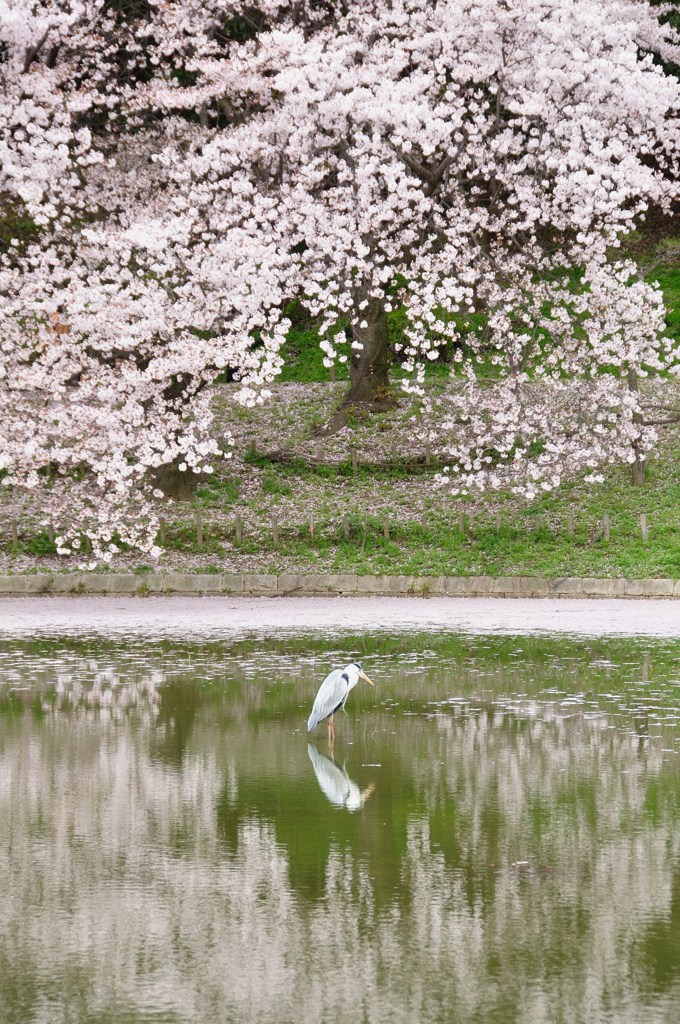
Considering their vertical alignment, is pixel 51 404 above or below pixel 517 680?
above

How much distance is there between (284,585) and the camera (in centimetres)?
2328

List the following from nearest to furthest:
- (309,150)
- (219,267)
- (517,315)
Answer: (219,267), (309,150), (517,315)

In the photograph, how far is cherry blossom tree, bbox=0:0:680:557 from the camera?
807 inches

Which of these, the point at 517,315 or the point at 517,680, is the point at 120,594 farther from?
the point at 517,680

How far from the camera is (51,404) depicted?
2291 cm

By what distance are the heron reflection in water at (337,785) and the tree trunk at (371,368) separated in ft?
72.7

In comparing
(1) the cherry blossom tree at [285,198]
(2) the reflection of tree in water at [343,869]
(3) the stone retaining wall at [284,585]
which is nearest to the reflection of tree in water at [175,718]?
(2) the reflection of tree in water at [343,869]

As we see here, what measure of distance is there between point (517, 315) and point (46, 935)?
851 inches

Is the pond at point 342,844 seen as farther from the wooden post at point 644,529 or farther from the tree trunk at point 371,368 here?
the tree trunk at point 371,368

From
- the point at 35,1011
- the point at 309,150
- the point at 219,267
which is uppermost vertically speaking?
the point at 309,150

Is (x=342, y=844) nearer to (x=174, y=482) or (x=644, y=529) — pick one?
(x=644, y=529)

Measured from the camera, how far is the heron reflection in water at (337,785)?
8102mm

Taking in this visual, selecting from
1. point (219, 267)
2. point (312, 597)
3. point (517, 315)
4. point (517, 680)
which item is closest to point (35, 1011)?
point (517, 680)

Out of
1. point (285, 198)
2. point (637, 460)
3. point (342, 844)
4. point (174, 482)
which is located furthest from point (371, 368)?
point (342, 844)
